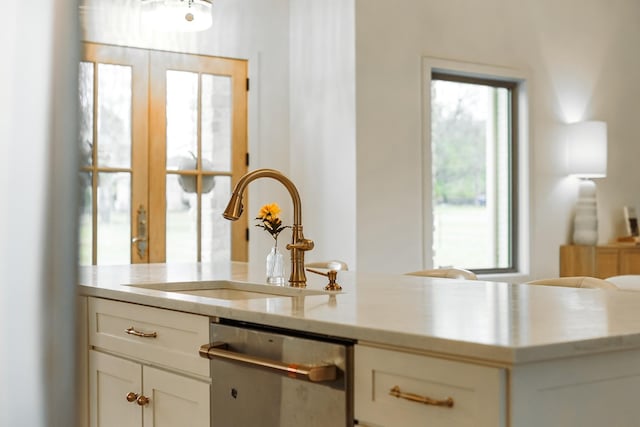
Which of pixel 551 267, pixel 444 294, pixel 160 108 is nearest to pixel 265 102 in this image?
pixel 160 108

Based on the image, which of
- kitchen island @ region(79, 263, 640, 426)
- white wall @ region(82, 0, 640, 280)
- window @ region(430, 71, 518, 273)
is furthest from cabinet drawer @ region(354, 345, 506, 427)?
window @ region(430, 71, 518, 273)

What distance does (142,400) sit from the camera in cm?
219

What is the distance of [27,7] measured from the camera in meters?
0.37

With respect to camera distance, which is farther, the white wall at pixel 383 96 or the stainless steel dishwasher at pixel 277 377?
the white wall at pixel 383 96

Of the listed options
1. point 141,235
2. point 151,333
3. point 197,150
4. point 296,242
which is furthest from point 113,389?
point 197,150

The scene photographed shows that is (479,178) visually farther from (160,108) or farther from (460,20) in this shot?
(160,108)

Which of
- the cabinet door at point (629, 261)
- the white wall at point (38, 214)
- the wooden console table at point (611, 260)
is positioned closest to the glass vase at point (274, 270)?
the white wall at point (38, 214)

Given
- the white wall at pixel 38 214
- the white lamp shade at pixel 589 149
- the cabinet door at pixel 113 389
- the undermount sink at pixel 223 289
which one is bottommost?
the cabinet door at pixel 113 389

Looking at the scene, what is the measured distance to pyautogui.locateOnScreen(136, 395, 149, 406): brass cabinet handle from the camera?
2172mm

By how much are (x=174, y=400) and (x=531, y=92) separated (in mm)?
4929

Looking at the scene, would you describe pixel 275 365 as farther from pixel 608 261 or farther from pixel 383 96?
pixel 608 261

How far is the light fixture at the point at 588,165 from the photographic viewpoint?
6.34m

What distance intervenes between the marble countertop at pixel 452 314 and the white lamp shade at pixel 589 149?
166 inches

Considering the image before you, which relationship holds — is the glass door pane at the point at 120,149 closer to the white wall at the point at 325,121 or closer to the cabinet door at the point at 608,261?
the white wall at the point at 325,121
